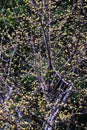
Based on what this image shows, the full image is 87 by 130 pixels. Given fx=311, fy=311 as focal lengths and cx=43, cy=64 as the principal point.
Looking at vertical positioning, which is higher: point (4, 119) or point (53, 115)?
point (4, 119)

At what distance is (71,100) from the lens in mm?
7020

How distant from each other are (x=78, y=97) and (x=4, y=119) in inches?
120

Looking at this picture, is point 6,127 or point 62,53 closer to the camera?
point 6,127

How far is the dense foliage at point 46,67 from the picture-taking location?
203 inches

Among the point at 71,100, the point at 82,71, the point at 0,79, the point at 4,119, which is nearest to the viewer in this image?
the point at 4,119

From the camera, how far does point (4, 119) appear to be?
164 inches

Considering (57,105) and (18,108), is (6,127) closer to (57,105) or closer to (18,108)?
(18,108)

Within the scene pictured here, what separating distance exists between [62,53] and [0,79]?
1.99 m

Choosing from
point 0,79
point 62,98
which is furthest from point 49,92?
point 0,79

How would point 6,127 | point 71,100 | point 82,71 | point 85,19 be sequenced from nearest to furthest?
point 6,127
point 82,71
point 71,100
point 85,19

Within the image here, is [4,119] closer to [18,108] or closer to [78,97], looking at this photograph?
[18,108]

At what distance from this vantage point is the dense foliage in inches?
203

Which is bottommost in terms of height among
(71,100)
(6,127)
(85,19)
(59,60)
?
(71,100)

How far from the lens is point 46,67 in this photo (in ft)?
19.6
